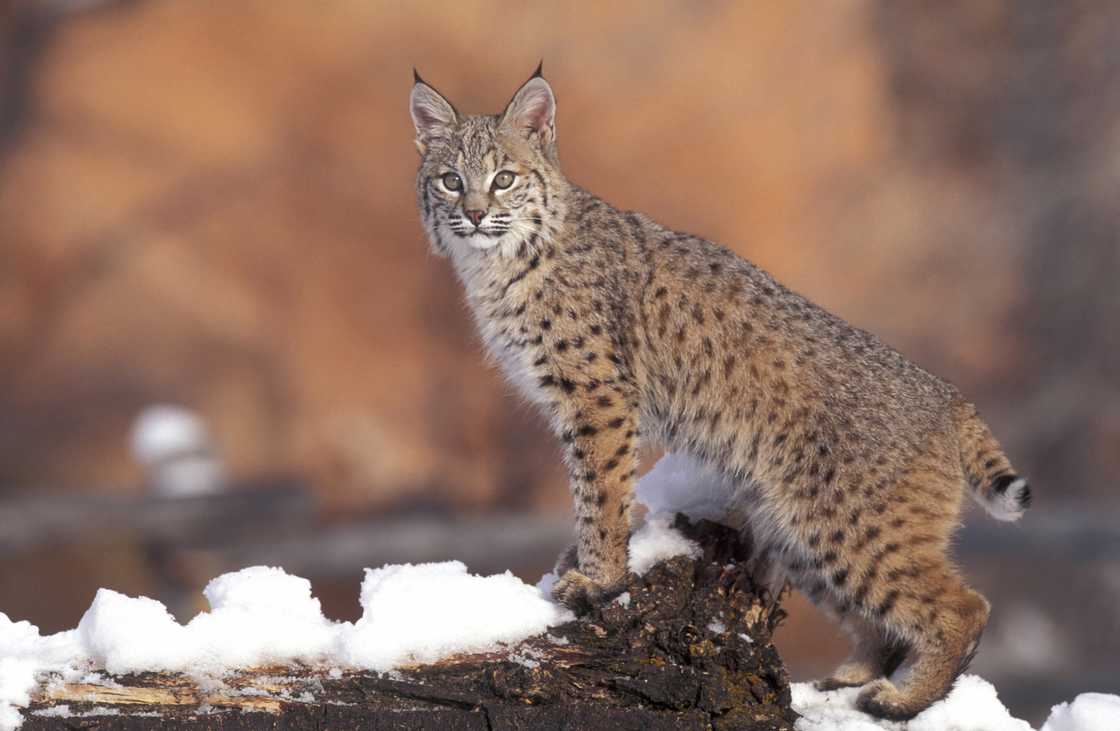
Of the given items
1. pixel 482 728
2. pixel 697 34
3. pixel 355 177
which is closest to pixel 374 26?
pixel 355 177

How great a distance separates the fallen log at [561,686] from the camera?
3.13 m


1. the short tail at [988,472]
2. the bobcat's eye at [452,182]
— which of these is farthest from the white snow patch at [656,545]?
the bobcat's eye at [452,182]

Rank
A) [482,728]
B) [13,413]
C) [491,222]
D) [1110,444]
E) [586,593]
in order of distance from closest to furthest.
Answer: [482,728] < [586,593] < [491,222] < [13,413] < [1110,444]

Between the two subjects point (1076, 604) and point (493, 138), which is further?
point (1076, 604)

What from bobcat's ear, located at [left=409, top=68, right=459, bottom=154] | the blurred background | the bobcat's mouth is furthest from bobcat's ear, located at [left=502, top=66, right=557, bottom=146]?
the blurred background

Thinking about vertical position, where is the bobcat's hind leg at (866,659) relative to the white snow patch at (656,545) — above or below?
below

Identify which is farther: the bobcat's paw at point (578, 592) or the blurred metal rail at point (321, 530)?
the blurred metal rail at point (321, 530)

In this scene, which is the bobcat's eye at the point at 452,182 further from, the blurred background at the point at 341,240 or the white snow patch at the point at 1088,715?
the blurred background at the point at 341,240

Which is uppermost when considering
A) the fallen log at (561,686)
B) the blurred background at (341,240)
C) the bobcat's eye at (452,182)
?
the blurred background at (341,240)

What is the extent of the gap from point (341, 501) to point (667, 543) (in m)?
5.26

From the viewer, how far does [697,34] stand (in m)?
9.03

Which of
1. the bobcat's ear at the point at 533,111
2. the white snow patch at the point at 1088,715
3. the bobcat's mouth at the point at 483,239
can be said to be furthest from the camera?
the bobcat's ear at the point at 533,111

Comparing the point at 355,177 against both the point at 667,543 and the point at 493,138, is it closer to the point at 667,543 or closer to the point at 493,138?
the point at 493,138

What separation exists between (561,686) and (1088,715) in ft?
4.57
